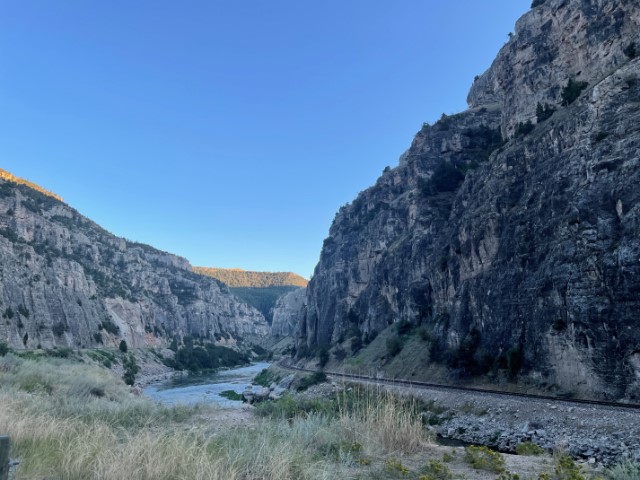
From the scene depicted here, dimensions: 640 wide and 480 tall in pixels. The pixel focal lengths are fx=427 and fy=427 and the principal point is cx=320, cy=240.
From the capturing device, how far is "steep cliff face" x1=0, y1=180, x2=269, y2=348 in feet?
228

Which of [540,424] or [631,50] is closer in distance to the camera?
[540,424]

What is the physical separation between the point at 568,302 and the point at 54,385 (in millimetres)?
30900

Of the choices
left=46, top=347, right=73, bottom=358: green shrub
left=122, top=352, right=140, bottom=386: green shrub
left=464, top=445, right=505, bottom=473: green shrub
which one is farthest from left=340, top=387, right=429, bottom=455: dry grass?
left=122, top=352, right=140, bottom=386: green shrub

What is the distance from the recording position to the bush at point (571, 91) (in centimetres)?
3922

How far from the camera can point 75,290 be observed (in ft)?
290

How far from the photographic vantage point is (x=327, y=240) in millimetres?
122625

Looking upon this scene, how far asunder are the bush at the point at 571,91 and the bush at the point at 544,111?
1.48 meters

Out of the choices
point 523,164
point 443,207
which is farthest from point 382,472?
point 443,207

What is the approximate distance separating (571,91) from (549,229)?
54.5ft

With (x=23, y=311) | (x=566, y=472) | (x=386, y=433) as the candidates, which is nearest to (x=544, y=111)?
(x=386, y=433)

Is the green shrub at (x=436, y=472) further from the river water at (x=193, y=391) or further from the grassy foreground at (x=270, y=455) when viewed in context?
the river water at (x=193, y=391)

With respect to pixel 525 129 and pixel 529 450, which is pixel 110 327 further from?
pixel 529 450

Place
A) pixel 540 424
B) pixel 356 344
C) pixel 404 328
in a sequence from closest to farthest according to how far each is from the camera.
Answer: pixel 540 424 < pixel 404 328 < pixel 356 344

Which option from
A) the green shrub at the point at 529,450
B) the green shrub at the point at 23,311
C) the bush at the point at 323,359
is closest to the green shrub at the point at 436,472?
the green shrub at the point at 529,450
